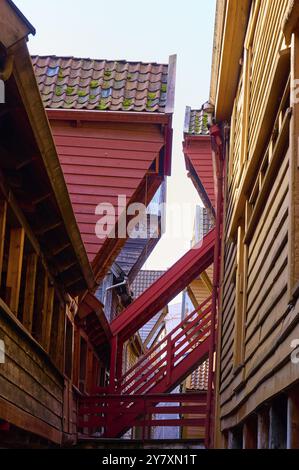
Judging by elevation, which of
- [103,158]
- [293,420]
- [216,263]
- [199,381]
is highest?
[103,158]

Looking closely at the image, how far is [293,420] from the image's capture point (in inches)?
191

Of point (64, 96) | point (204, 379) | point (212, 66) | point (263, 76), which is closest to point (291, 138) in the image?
point (263, 76)

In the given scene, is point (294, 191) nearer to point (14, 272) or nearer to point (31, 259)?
point (14, 272)

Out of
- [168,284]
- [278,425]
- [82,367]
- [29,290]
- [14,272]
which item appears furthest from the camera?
[168,284]

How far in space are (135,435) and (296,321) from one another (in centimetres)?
2611

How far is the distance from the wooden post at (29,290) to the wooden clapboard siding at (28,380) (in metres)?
0.30

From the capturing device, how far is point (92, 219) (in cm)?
1429

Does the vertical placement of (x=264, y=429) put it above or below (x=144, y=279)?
below

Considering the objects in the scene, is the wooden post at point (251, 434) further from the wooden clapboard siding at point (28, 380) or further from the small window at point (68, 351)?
the small window at point (68, 351)

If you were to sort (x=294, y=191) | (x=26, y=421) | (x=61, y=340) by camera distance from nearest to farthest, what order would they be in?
(x=294, y=191) → (x=26, y=421) → (x=61, y=340)

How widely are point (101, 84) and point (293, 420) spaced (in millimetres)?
11828

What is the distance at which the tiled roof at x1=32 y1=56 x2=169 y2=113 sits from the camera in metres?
15.4

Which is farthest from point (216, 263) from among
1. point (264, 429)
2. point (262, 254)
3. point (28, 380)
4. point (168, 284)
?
point (264, 429)
